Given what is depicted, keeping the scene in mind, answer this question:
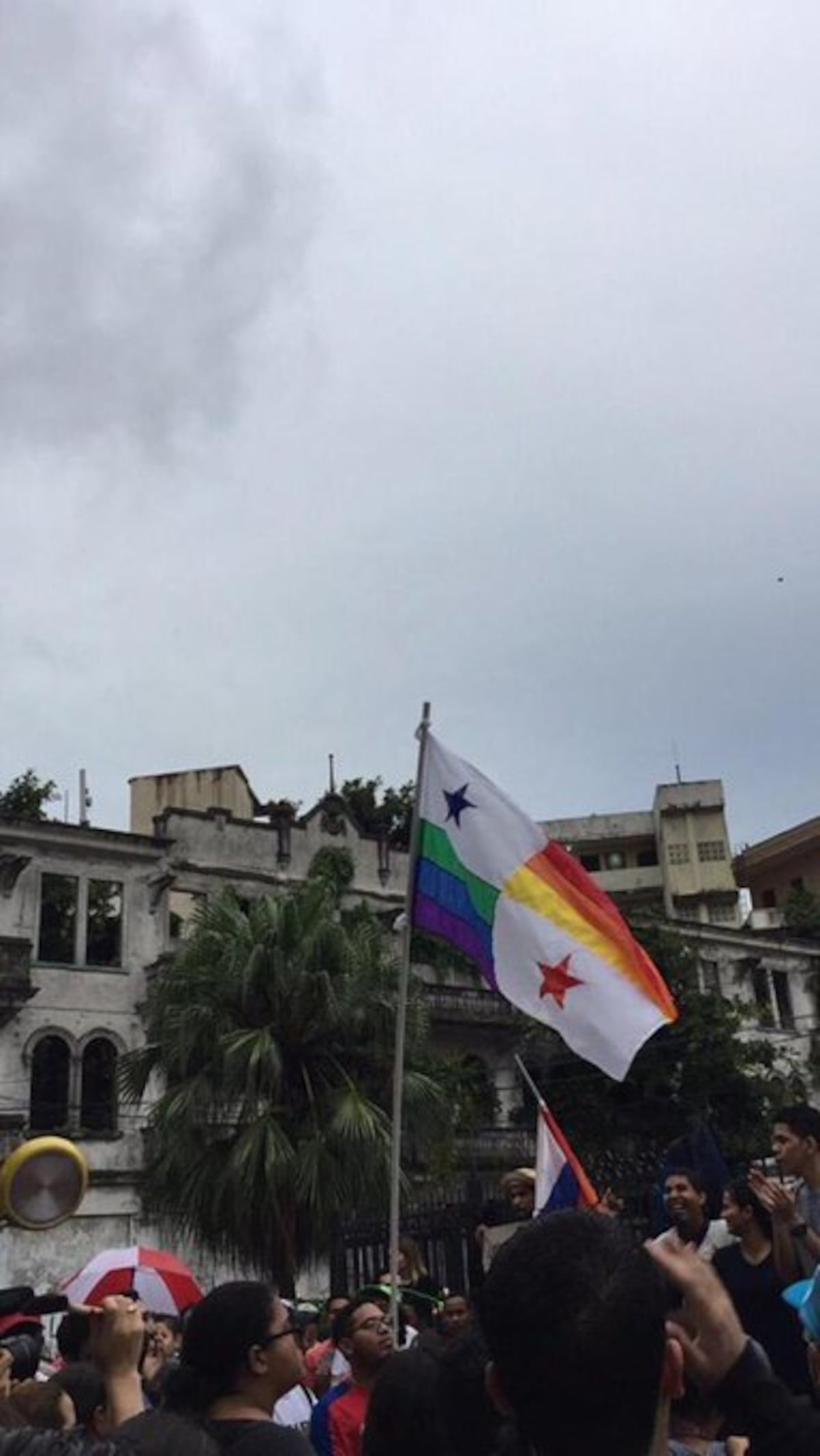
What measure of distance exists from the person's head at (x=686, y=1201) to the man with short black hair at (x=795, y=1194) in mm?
614

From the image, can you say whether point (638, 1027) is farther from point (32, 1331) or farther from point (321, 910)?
point (321, 910)

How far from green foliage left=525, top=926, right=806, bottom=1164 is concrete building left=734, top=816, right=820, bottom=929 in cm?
2053

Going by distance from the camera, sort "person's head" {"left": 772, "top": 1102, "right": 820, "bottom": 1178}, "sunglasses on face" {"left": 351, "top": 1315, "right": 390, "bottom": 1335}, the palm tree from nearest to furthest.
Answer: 1. "person's head" {"left": 772, "top": 1102, "right": 820, "bottom": 1178}
2. "sunglasses on face" {"left": 351, "top": 1315, "right": 390, "bottom": 1335}
3. the palm tree

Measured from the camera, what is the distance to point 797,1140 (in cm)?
573

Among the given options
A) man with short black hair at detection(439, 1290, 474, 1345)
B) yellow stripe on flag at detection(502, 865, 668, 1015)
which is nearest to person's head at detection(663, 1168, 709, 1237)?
man with short black hair at detection(439, 1290, 474, 1345)

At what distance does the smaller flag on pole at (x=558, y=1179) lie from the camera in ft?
28.8

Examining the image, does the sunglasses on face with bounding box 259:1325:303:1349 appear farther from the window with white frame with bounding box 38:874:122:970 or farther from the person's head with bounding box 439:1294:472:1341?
the window with white frame with bounding box 38:874:122:970

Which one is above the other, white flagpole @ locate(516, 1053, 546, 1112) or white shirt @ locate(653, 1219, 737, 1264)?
white flagpole @ locate(516, 1053, 546, 1112)

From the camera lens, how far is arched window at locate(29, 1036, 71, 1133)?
28578mm

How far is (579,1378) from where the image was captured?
1986 millimetres

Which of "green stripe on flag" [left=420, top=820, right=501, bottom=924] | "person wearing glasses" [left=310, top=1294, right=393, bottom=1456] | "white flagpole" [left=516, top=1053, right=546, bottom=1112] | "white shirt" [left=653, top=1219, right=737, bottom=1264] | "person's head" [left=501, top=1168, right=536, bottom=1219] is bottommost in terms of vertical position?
"person wearing glasses" [left=310, top=1294, right=393, bottom=1456]

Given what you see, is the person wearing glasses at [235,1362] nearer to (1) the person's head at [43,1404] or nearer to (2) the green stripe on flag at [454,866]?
(1) the person's head at [43,1404]

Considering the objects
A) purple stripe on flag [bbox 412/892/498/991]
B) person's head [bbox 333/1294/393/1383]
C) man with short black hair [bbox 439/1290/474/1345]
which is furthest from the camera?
purple stripe on flag [bbox 412/892/498/991]

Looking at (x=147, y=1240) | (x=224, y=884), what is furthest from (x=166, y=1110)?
(x=224, y=884)
